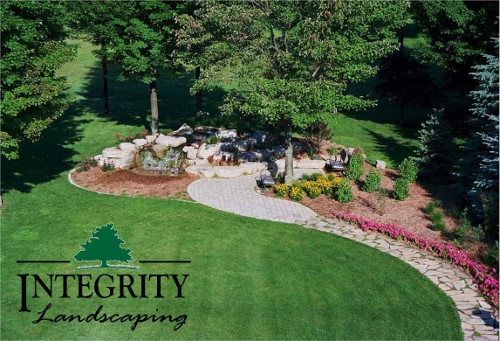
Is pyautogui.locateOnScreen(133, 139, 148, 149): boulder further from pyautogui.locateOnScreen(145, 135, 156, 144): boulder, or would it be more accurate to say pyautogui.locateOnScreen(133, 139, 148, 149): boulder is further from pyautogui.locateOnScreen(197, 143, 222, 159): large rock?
pyautogui.locateOnScreen(197, 143, 222, 159): large rock

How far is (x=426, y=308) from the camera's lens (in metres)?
14.1

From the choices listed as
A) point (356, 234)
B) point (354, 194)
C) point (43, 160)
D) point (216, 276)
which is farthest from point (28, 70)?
point (354, 194)

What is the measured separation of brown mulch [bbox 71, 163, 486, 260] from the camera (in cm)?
1941

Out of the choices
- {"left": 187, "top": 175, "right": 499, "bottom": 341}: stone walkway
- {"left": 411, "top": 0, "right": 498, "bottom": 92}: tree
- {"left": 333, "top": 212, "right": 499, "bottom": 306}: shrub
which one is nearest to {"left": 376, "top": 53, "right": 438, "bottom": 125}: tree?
{"left": 411, "top": 0, "right": 498, "bottom": 92}: tree

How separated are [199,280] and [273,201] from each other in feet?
23.3

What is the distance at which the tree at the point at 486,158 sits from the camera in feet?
59.5

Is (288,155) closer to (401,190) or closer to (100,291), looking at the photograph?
(401,190)

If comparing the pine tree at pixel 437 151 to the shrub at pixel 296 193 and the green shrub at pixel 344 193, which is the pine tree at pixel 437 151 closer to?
the green shrub at pixel 344 193

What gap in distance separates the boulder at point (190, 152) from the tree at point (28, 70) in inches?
263

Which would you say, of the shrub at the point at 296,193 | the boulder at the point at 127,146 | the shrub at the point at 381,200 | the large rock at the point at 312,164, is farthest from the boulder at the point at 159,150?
the shrub at the point at 381,200

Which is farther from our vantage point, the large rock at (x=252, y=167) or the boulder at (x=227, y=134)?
the boulder at (x=227, y=134)

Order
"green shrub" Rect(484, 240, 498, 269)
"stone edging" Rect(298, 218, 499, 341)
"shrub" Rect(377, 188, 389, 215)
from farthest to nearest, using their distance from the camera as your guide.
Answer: "shrub" Rect(377, 188, 389, 215), "green shrub" Rect(484, 240, 498, 269), "stone edging" Rect(298, 218, 499, 341)

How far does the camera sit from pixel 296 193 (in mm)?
21500

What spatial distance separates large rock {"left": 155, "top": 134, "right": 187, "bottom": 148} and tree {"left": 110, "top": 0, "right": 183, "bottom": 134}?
3257mm
